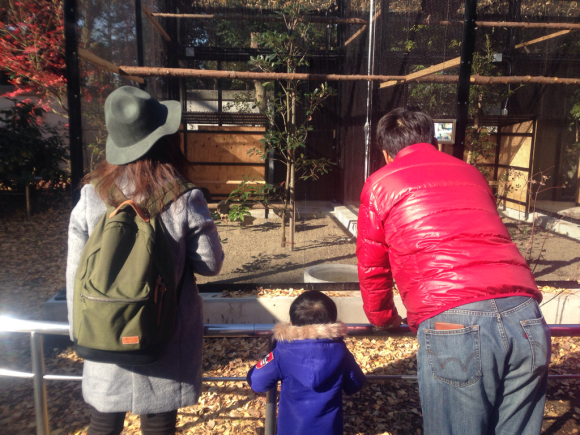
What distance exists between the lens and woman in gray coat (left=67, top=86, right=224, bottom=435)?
134cm

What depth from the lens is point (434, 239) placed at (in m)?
1.26

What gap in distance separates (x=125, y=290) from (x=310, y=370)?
0.74 m

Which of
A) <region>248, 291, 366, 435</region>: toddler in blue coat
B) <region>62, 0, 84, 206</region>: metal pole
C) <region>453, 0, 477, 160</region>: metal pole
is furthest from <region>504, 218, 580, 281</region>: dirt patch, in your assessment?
<region>62, 0, 84, 206</region>: metal pole

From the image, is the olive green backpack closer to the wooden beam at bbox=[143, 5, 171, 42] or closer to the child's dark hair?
the child's dark hair

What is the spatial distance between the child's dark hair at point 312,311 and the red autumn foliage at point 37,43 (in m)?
7.36

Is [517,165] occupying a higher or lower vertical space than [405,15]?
lower

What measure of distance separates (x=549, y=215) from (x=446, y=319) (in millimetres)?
6797

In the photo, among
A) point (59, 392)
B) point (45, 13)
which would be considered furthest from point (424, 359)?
point (45, 13)

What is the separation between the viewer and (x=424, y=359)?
128cm

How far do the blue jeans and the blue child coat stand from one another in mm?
365

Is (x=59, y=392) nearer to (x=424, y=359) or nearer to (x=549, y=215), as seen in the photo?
(x=424, y=359)

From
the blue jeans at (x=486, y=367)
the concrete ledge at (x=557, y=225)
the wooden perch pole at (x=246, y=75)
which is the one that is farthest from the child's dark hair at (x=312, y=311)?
the concrete ledge at (x=557, y=225)

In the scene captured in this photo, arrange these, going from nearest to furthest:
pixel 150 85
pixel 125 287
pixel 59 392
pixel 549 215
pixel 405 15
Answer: pixel 125 287 → pixel 59 392 → pixel 150 85 → pixel 405 15 → pixel 549 215

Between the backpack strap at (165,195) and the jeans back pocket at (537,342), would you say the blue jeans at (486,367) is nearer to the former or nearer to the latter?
the jeans back pocket at (537,342)
